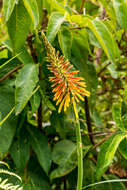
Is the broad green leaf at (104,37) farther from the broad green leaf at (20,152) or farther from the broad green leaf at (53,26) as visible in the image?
the broad green leaf at (20,152)

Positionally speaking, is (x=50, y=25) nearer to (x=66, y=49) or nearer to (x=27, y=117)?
(x=66, y=49)

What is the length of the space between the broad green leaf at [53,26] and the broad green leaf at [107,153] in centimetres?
33

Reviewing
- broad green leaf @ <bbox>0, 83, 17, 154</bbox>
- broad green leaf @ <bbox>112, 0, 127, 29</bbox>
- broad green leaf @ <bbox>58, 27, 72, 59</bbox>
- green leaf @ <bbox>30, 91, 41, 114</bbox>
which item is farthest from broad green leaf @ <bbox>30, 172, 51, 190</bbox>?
broad green leaf @ <bbox>112, 0, 127, 29</bbox>

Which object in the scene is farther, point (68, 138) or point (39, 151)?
point (68, 138)

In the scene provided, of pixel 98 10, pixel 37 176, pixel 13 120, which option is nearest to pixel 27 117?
pixel 13 120

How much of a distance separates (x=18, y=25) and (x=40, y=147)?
448mm

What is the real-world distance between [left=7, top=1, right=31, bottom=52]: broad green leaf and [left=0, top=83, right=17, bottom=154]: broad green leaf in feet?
0.66

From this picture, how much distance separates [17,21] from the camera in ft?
1.75

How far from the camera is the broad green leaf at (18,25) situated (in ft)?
1.74

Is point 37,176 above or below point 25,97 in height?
below

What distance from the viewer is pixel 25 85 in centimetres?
56

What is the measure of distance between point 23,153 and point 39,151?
0.06m

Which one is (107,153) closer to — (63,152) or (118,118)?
(118,118)

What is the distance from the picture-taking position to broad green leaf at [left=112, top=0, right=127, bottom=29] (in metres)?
0.54
